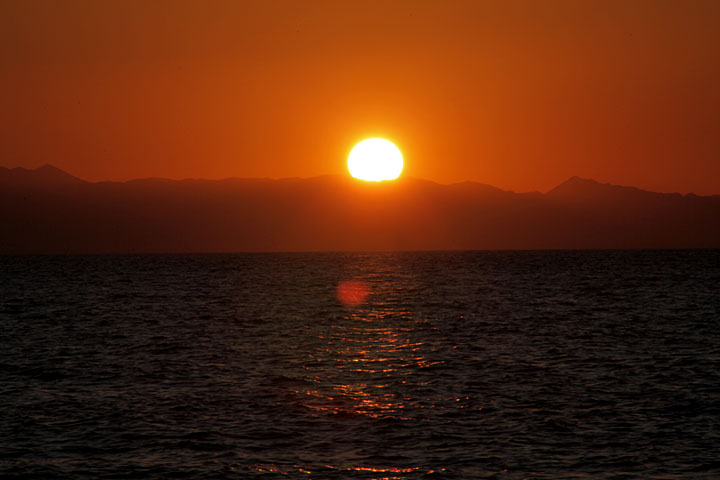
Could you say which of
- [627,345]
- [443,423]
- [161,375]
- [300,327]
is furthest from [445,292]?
[443,423]

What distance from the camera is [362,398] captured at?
92.7ft

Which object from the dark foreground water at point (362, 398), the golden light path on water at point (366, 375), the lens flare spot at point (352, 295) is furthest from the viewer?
the lens flare spot at point (352, 295)

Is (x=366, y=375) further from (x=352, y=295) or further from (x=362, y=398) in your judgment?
(x=352, y=295)

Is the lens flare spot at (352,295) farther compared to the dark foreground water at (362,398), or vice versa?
the lens flare spot at (352,295)

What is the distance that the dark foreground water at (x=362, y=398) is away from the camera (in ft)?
67.5

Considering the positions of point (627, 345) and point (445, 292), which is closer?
point (627, 345)

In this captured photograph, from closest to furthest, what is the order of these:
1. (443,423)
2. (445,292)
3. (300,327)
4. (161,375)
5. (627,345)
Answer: (443,423)
(161,375)
(627,345)
(300,327)
(445,292)

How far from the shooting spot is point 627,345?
139ft

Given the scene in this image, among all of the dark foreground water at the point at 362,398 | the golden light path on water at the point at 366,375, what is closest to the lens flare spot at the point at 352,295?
the golden light path on water at the point at 366,375

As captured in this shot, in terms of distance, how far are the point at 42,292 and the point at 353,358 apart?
6996cm

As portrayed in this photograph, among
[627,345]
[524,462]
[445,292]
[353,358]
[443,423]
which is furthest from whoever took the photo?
[445,292]

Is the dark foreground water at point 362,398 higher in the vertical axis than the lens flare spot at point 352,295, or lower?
higher

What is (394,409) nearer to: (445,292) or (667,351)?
(667,351)

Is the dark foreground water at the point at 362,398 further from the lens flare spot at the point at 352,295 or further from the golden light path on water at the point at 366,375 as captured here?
the lens flare spot at the point at 352,295
